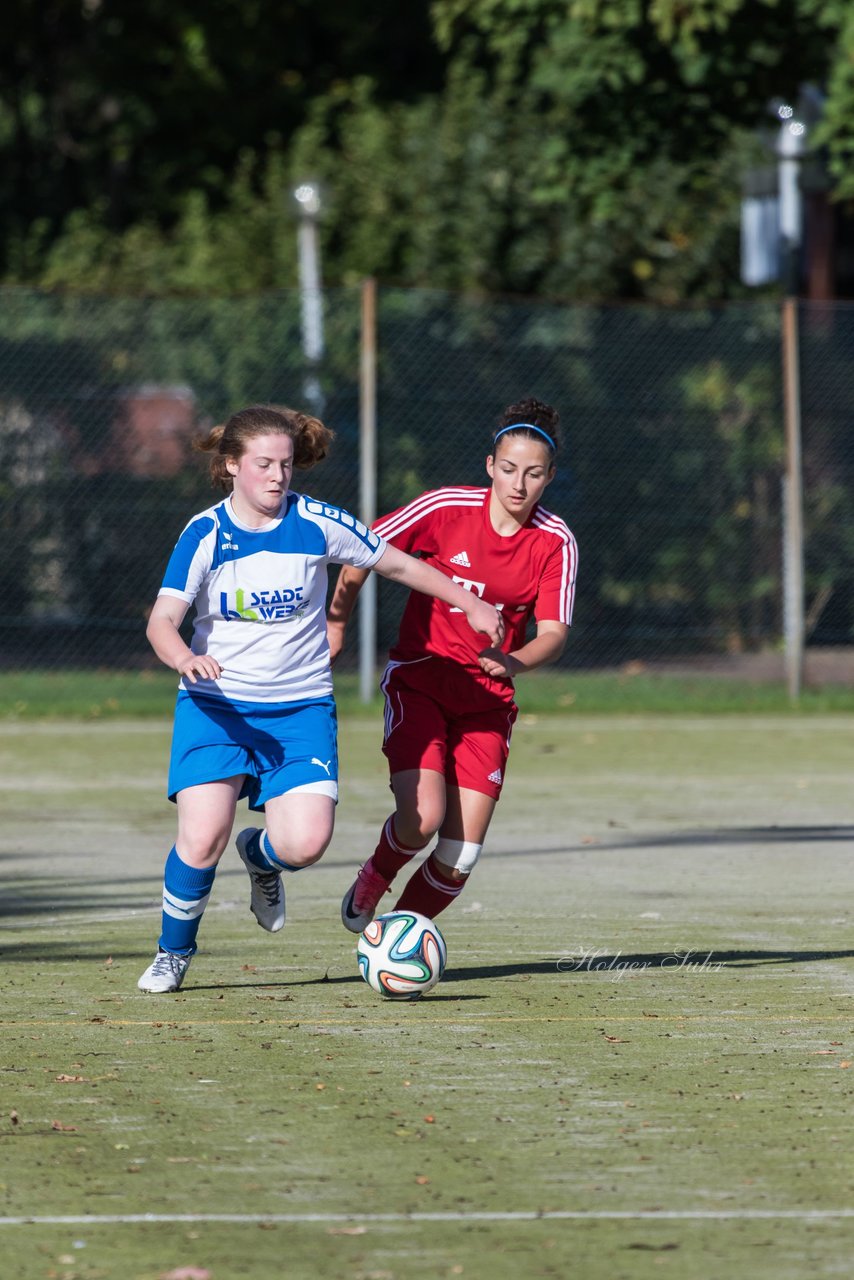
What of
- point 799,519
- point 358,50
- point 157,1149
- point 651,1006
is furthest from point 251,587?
point 358,50

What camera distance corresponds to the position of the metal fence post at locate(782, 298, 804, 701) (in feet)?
50.0

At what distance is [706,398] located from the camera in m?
15.8

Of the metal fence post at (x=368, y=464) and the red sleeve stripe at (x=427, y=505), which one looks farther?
the metal fence post at (x=368, y=464)

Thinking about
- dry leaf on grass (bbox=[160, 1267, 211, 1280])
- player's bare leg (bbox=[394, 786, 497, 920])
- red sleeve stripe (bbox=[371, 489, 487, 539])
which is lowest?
dry leaf on grass (bbox=[160, 1267, 211, 1280])

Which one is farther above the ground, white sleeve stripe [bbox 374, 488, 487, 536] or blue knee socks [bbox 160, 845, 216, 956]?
white sleeve stripe [bbox 374, 488, 487, 536]

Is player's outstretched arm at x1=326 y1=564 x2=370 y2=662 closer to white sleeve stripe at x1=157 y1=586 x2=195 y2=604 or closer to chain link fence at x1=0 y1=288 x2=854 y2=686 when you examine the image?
white sleeve stripe at x1=157 y1=586 x2=195 y2=604

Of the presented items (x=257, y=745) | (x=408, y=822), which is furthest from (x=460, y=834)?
(x=257, y=745)

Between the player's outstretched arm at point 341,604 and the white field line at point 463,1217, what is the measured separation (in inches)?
106

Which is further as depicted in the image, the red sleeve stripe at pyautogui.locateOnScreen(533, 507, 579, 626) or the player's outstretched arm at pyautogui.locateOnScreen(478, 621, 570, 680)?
the red sleeve stripe at pyautogui.locateOnScreen(533, 507, 579, 626)

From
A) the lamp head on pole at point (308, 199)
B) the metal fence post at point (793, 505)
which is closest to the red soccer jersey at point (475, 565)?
the metal fence post at point (793, 505)

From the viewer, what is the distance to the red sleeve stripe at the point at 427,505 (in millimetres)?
6859

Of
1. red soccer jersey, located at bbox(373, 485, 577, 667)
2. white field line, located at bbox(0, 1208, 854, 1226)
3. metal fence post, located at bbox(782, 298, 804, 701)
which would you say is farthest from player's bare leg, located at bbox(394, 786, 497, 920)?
metal fence post, located at bbox(782, 298, 804, 701)

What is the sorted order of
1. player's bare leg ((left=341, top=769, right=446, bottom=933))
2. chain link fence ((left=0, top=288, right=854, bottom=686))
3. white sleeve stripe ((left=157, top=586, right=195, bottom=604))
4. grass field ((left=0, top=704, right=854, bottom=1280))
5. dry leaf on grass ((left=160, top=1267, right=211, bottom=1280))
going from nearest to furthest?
dry leaf on grass ((left=160, top=1267, right=211, bottom=1280))
grass field ((left=0, top=704, right=854, bottom=1280))
white sleeve stripe ((left=157, top=586, right=195, bottom=604))
player's bare leg ((left=341, top=769, right=446, bottom=933))
chain link fence ((left=0, top=288, right=854, bottom=686))

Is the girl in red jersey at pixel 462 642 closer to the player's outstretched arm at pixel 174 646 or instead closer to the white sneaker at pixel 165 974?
the player's outstretched arm at pixel 174 646
